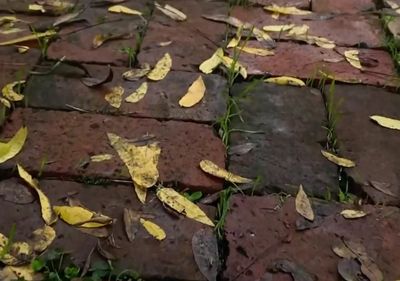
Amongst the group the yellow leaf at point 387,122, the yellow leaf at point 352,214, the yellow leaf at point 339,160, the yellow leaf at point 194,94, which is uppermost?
the yellow leaf at point 387,122

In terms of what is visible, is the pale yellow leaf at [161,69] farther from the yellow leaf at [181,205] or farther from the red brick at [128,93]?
the yellow leaf at [181,205]

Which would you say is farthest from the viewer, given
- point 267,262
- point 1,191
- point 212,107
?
point 212,107

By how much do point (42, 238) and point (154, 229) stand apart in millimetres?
253

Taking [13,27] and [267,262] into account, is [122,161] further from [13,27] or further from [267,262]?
[13,27]

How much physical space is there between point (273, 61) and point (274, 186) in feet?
2.13

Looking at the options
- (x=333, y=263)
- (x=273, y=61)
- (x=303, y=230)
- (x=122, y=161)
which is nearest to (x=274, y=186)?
(x=303, y=230)

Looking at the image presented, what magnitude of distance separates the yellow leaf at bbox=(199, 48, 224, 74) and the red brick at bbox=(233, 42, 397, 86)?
74mm

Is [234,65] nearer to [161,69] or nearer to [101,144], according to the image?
[161,69]

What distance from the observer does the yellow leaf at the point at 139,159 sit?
169 centimetres

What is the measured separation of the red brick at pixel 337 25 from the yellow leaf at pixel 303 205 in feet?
2.78

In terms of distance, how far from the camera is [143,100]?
6.52ft

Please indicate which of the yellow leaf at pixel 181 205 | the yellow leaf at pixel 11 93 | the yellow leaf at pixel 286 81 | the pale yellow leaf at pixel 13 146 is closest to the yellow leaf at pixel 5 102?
the yellow leaf at pixel 11 93

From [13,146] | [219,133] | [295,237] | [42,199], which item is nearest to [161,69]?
[219,133]

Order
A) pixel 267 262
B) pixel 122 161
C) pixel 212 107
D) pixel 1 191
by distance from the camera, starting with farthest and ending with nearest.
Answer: pixel 212 107 < pixel 122 161 < pixel 1 191 < pixel 267 262
